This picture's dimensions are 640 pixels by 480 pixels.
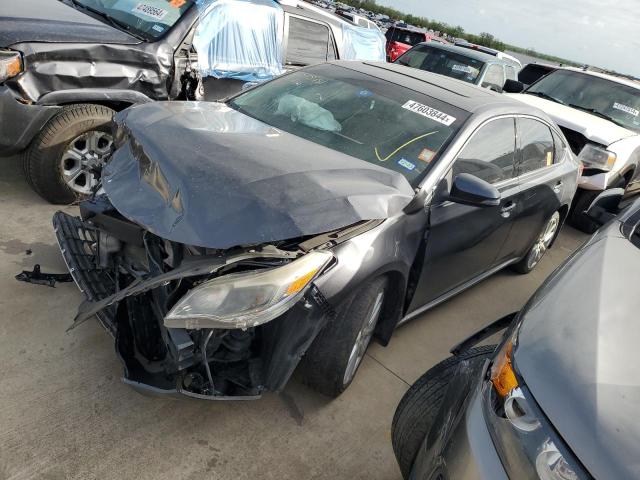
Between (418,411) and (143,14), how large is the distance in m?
4.00

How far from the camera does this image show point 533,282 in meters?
4.70

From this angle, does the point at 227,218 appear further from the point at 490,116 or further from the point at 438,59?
the point at 438,59

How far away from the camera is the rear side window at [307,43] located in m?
5.34

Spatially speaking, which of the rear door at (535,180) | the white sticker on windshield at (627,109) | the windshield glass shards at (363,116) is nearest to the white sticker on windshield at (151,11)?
the windshield glass shards at (363,116)

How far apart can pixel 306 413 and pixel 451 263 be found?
4.08 feet

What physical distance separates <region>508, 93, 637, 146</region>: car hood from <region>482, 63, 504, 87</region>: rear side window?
175cm

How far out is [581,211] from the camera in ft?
20.0

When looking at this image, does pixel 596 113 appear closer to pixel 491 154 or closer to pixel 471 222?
pixel 491 154

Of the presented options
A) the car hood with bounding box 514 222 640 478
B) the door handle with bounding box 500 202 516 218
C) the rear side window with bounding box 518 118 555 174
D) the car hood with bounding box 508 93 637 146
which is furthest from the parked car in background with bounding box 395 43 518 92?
the car hood with bounding box 514 222 640 478

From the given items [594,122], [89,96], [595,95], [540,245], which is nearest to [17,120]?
[89,96]

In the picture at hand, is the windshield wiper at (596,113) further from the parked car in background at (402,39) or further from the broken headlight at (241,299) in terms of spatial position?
the parked car in background at (402,39)

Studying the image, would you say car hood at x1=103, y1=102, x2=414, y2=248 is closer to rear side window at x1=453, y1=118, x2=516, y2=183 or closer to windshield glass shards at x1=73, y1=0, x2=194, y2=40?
rear side window at x1=453, y1=118, x2=516, y2=183

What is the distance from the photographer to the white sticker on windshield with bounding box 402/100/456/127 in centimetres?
299

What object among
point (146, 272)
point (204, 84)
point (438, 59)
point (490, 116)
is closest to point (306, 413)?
point (146, 272)
